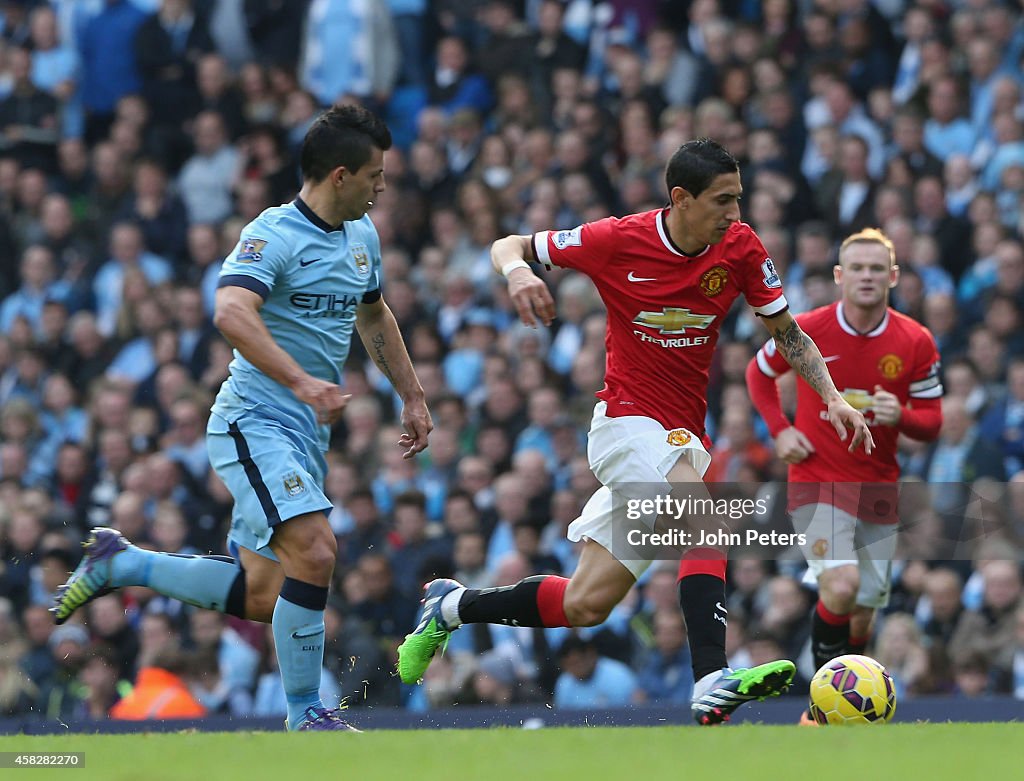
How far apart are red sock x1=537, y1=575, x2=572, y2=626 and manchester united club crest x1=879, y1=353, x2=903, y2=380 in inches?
91.4

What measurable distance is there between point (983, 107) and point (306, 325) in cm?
758

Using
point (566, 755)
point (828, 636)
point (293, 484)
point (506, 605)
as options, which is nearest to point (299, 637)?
point (293, 484)

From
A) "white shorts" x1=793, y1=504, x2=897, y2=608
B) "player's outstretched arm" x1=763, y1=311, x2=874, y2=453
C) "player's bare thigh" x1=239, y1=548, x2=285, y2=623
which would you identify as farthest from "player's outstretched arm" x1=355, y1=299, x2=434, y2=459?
"white shorts" x1=793, y1=504, x2=897, y2=608

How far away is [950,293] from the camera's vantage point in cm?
1245

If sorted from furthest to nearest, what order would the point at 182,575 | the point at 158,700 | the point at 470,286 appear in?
1. the point at 470,286
2. the point at 158,700
3. the point at 182,575

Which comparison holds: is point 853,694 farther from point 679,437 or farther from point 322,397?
point 322,397

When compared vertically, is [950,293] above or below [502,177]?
below

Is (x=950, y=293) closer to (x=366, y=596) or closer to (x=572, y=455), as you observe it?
(x=572, y=455)

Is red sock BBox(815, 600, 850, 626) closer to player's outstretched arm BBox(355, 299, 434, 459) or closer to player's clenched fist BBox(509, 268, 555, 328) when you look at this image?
player's outstretched arm BBox(355, 299, 434, 459)

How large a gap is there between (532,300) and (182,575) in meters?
2.18

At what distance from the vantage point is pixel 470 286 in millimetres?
14195

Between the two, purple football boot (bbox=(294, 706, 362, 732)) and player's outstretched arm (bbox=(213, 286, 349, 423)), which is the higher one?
player's outstretched arm (bbox=(213, 286, 349, 423))

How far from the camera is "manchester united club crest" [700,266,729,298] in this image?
7660 mm

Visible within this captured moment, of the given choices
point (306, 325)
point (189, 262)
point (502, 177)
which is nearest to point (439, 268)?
point (502, 177)
